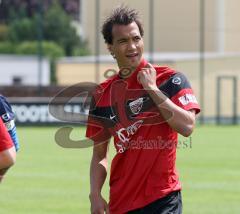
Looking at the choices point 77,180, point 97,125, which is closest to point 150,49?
point 77,180

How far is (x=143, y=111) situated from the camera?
567 centimetres

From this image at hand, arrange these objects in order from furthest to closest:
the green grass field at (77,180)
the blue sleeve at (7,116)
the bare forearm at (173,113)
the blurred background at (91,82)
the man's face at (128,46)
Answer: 1. the blurred background at (91,82)
2. the green grass field at (77,180)
3. the blue sleeve at (7,116)
4. the man's face at (128,46)
5. the bare forearm at (173,113)

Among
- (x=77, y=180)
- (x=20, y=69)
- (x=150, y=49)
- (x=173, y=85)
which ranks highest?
(x=173, y=85)

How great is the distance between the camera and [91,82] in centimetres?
2977

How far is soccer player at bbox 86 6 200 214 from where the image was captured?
216 inches

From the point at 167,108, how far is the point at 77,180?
10.7 metres

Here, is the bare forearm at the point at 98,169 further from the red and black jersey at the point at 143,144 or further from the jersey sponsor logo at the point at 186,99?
the jersey sponsor logo at the point at 186,99

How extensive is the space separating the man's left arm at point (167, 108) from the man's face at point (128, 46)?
0.39 feet

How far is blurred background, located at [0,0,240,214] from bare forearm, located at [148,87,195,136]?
95 cm

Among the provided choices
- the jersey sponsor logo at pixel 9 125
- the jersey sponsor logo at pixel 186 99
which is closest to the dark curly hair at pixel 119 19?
the jersey sponsor logo at pixel 186 99

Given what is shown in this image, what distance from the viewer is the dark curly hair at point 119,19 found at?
5.55m

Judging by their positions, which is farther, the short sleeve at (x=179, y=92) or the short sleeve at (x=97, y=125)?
the short sleeve at (x=97, y=125)

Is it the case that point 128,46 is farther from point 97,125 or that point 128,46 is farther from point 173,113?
point 97,125

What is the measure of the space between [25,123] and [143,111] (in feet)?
95.1
